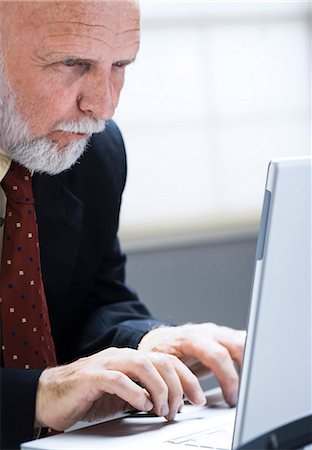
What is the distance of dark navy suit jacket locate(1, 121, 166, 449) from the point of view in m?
1.41

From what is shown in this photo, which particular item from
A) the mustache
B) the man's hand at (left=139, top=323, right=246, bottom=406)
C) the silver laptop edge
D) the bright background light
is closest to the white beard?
the mustache

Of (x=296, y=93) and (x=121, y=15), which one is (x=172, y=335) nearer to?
(x=121, y=15)

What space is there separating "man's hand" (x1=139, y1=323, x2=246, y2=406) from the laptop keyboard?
0.62 ft

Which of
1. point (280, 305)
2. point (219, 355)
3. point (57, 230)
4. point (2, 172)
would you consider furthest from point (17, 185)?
point (280, 305)

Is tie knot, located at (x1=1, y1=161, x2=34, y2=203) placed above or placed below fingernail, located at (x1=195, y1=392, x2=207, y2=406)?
above

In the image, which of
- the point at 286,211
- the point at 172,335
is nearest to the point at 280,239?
the point at 286,211

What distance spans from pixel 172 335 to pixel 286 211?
0.53m

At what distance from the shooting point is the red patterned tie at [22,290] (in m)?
1.26

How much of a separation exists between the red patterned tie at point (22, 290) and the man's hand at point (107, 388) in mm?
169

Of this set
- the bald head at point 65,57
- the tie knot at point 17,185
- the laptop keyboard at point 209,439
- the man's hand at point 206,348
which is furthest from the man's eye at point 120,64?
the laptop keyboard at point 209,439

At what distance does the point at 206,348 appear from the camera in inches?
51.1

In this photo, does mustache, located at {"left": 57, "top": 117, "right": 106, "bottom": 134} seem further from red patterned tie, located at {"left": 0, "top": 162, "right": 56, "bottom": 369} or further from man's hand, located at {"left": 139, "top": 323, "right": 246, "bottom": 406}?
man's hand, located at {"left": 139, "top": 323, "right": 246, "bottom": 406}

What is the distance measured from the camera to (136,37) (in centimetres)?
130

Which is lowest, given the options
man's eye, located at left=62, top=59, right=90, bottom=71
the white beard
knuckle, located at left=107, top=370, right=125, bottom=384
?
knuckle, located at left=107, top=370, right=125, bottom=384
